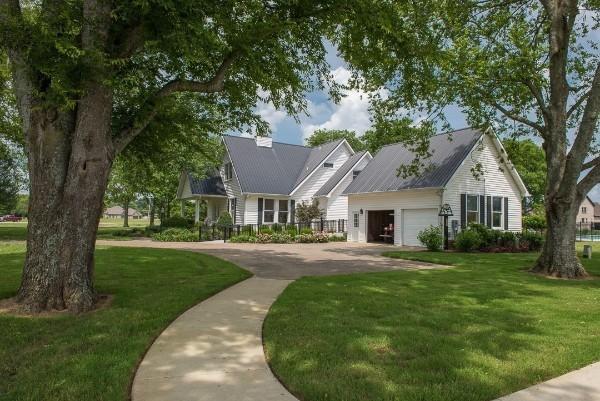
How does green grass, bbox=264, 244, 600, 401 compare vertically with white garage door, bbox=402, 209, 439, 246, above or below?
below

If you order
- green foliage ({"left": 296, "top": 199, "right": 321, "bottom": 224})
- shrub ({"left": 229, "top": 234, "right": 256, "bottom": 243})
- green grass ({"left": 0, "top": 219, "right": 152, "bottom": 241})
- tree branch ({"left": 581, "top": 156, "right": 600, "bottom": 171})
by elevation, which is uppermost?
tree branch ({"left": 581, "top": 156, "right": 600, "bottom": 171})

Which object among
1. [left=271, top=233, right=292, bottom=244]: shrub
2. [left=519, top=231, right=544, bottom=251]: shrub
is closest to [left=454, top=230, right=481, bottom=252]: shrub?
[left=519, top=231, right=544, bottom=251]: shrub

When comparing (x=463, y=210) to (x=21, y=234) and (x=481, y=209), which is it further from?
(x=21, y=234)

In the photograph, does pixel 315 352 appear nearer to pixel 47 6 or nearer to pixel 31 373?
pixel 31 373

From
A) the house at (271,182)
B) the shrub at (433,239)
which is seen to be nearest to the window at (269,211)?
the house at (271,182)

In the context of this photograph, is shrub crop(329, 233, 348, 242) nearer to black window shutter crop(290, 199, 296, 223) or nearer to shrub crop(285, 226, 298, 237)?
shrub crop(285, 226, 298, 237)

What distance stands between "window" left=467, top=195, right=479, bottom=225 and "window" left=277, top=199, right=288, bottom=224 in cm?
1241

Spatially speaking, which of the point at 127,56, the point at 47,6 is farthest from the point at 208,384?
the point at 47,6

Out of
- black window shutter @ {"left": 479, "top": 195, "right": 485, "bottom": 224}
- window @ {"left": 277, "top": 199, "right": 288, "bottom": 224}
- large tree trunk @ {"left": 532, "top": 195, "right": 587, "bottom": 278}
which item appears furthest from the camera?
window @ {"left": 277, "top": 199, "right": 288, "bottom": 224}

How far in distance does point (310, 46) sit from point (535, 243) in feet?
57.1

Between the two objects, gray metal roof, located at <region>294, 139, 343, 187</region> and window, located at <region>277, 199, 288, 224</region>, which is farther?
gray metal roof, located at <region>294, 139, 343, 187</region>

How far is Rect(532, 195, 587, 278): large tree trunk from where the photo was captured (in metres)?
12.3

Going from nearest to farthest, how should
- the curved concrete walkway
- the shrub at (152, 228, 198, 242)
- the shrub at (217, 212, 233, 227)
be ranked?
the curved concrete walkway
the shrub at (152, 228, 198, 242)
the shrub at (217, 212, 233, 227)

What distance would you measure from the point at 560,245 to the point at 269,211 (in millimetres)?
19833
